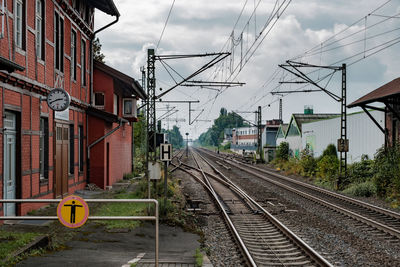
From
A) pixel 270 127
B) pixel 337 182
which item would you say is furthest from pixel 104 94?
pixel 270 127

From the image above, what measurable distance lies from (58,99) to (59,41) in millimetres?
3258

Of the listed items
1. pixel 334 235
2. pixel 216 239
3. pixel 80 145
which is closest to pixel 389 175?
pixel 334 235

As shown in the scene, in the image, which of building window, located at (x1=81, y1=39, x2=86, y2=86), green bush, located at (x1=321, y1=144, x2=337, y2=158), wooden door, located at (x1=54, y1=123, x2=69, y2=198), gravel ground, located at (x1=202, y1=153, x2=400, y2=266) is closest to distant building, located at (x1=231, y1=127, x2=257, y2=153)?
green bush, located at (x1=321, y1=144, x2=337, y2=158)

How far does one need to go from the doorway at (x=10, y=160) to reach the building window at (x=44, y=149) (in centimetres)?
211

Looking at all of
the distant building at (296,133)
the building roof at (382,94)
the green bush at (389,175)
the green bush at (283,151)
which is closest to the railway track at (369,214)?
the green bush at (389,175)

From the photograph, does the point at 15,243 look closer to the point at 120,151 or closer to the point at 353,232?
the point at 353,232

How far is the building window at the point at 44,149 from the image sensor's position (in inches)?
527

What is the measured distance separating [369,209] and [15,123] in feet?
38.2

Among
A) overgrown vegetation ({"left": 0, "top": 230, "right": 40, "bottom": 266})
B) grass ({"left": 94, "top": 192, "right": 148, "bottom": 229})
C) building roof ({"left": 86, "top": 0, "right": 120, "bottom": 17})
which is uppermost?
building roof ({"left": 86, "top": 0, "right": 120, "bottom": 17})

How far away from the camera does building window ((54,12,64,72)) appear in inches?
583

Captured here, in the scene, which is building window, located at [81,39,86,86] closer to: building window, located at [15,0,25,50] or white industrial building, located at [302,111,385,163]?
building window, located at [15,0,25,50]

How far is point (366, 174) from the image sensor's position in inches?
823

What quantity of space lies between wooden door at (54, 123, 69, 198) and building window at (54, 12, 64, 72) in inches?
86.9

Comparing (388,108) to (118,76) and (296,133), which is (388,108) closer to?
(118,76)
